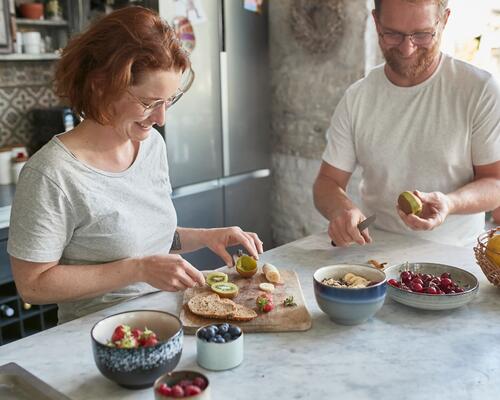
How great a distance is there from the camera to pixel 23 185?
4.41 ft

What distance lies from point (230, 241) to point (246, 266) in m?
0.10

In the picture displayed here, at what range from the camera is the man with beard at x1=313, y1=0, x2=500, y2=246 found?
1885mm

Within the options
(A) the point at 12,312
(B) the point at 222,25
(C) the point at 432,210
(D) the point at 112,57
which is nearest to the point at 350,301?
(C) the point at 432,210

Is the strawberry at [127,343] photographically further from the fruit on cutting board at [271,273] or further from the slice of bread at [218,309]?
the fruit on cutting board at [271,273]

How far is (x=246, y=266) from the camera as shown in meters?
1.56

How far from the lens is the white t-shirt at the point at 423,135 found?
6.32 feet

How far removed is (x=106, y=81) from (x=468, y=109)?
1213 millimetres

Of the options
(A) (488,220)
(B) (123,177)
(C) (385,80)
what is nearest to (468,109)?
(C) (385,80)

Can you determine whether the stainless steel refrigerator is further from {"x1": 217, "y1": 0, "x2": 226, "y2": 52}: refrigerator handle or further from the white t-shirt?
the white t-shirt

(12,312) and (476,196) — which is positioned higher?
(476,196)

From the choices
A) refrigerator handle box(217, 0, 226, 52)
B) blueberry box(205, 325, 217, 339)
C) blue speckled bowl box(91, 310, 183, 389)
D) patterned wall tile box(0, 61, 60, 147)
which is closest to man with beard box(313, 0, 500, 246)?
blueberry box(205, 325, 217, 339)

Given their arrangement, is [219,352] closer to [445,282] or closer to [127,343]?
[127,343]

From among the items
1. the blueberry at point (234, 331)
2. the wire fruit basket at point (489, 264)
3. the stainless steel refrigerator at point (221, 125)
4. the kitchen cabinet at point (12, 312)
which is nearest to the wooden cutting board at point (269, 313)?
the blueberry at point (234, 331)

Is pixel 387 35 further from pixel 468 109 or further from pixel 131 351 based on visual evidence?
pixel 131 351
